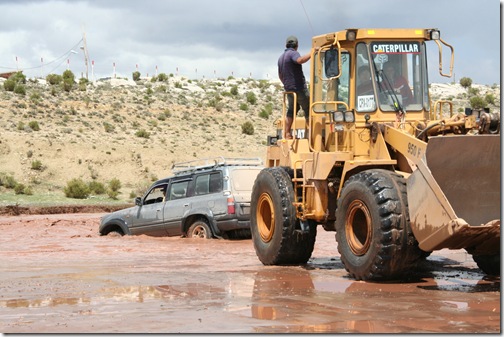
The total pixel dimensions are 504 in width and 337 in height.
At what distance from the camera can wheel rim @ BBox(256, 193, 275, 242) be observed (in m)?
14.3

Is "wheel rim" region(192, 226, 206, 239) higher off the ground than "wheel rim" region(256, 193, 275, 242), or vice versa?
"wheel rim" region(256, 193, 275, 242)

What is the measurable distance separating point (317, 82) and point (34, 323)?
6311 mm

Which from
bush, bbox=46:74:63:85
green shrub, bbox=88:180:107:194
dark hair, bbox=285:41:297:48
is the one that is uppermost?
bush, bbox=46:74:63:85

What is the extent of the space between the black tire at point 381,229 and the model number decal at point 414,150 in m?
0.33

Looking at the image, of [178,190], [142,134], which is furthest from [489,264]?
[142,134]


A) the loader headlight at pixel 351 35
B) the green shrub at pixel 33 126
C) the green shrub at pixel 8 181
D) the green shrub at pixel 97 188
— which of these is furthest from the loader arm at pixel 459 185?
the green shrub at pixel 33 126

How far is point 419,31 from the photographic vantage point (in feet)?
42.8

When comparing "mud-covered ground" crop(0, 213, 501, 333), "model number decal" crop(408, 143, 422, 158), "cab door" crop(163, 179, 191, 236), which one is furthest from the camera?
"cab door" crop(163, 179, 191, 236)

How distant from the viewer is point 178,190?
65.7ft

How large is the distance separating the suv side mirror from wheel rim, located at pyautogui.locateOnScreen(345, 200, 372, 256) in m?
1.87

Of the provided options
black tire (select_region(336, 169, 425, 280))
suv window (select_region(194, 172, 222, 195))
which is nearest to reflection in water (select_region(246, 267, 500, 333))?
black tire (select_region(336, 169, 425, 280))

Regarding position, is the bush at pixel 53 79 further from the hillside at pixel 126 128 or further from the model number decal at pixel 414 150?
the model number decal at pixel 414 150

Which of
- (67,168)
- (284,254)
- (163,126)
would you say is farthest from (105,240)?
(163,126)

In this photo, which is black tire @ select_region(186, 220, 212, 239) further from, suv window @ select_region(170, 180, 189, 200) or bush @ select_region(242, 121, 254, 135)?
bush @ select_region(242, 121, 254, 135)
